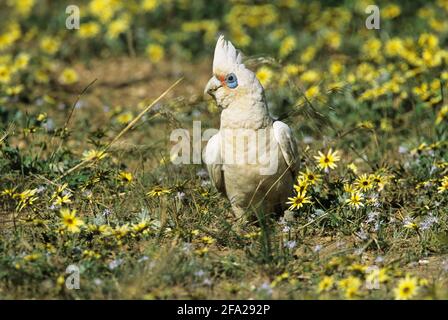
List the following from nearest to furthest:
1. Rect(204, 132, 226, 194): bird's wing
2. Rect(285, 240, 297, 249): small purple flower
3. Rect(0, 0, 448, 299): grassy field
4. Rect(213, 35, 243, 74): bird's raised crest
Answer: Rect(0, 0, 448, 299): grassy field < Rect(285, 240, 297, 249): small purple flower < Rect(213, 35, 243, 74): bird's raised crest < Rect(204, 132, 226, 194): bird's wing

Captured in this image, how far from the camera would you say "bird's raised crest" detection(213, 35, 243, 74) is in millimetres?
4527

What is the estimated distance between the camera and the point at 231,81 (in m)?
4.55

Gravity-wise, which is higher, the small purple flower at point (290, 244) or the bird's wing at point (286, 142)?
the bird's wing at point (286, 142)

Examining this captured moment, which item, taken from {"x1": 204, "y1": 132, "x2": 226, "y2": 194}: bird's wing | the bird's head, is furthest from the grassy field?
the bird's head

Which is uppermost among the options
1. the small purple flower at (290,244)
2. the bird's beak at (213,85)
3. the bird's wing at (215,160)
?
the bird's beak at (213,85)

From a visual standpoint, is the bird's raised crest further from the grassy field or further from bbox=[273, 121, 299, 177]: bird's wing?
the grassy field

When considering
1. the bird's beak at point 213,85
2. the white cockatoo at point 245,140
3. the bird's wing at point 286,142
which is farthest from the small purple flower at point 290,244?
the bird's beak at point 213,85

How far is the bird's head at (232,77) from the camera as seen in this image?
4.53 meters

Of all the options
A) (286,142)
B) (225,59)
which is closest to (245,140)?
(286,142)

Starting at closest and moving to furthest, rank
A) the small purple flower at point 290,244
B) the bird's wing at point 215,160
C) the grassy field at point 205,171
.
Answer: the grassy field at point 205,171 → the small purple flower at point 290,244 → the bird's wing at point 215,160

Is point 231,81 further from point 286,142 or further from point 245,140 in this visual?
point 286,142

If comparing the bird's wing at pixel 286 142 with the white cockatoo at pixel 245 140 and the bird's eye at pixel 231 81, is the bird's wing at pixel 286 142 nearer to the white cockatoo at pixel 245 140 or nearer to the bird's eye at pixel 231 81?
the white cockatoo at pixel 245 140

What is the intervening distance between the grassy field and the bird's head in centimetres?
62
